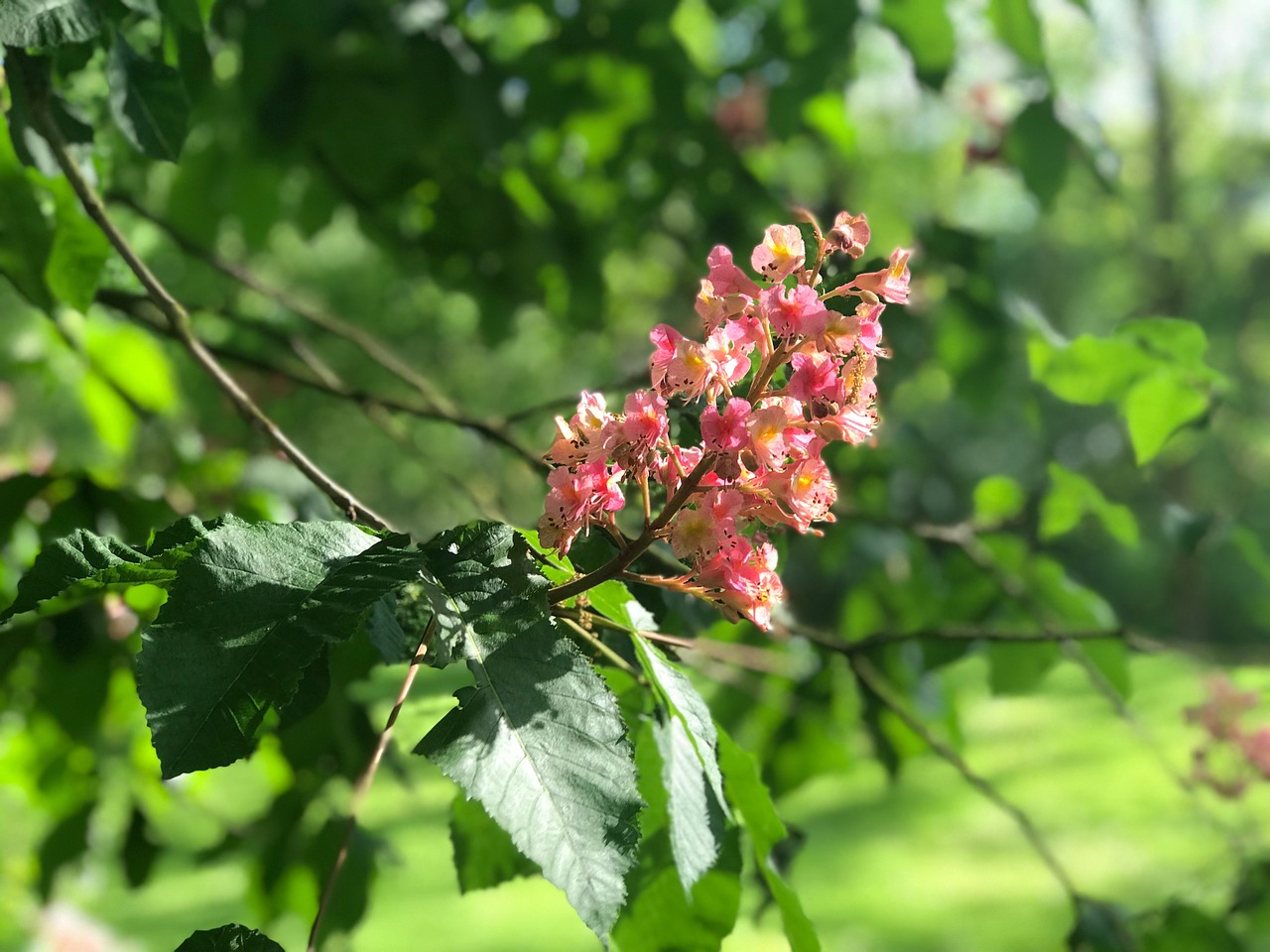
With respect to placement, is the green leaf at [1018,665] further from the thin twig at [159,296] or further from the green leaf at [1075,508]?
the thin twig at [159,296]

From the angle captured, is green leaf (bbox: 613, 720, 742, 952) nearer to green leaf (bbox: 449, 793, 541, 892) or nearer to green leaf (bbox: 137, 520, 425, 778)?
green leaf (bbox: 449, 793, 541, 892)

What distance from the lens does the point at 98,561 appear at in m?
A: 0.50

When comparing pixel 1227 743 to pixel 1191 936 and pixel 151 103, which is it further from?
pixel 151 103

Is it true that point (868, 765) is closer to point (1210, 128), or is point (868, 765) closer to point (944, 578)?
point (944, 578)

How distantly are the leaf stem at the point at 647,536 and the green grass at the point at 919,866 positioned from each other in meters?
2.22

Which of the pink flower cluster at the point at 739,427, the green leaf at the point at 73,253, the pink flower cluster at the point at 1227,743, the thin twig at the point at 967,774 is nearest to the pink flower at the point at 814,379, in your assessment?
the pink flower cluster at the point at 739,427

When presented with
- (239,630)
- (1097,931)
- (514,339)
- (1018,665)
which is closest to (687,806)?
(239,630)

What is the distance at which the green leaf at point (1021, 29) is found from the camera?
1.24 m

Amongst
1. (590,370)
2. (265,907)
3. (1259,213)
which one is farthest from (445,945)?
(1259,213)

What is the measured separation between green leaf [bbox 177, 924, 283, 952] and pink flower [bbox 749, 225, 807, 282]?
38 centimetres

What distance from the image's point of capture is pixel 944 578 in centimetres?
151

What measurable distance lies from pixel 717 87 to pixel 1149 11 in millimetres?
10482

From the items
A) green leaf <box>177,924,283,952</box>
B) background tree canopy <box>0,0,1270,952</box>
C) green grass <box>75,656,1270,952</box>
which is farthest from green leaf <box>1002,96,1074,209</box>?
green grass <box>75,656,1270,952</box>

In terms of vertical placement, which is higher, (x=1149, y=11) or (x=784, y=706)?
(x=784, y=706)
